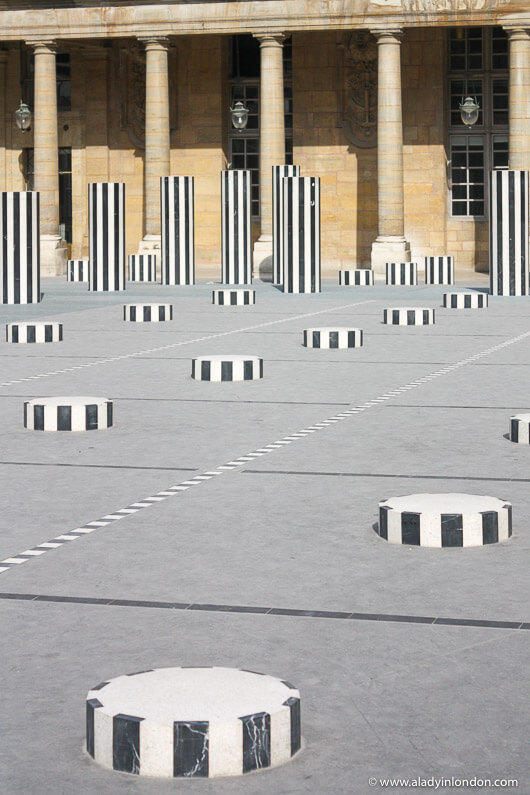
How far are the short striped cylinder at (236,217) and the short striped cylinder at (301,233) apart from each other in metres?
2.60

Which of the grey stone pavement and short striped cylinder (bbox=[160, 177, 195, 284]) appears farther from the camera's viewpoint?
short striped cylinder (bbox=[160, 177, 195, 284])

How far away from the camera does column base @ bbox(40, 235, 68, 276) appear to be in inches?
1652

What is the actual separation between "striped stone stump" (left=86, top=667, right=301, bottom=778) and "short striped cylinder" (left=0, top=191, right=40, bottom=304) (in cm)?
2407

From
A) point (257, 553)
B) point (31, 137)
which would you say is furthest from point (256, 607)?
point (31, 137)

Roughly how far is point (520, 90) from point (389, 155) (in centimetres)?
333

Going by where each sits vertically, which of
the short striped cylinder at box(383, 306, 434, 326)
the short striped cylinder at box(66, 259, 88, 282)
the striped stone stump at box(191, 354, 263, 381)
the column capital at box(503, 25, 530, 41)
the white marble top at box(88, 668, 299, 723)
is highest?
the column capital at box(503, 25, 530, 41)

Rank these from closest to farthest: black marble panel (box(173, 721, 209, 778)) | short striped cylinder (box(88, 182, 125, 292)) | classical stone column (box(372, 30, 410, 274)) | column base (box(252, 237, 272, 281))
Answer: black marble panel (box(173, 721, 209, 778)), short striped cylinder (box(88, 182, 125, 292)), classical stone column (box(372, 30, 410, 274)), column base (box(252, 237, 272, 281))

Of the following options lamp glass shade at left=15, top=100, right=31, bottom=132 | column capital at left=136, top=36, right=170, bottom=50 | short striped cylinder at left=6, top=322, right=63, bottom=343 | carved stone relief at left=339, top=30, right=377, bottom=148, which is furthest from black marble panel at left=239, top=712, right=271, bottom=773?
lamp glass shade at left=15, top=100, right=31, bottom=132

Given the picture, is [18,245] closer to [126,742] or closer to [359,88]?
[359,88]

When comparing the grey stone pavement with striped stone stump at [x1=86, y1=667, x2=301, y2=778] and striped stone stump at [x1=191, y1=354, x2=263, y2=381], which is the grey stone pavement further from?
striped stone stump at [x1=191, y1=354, x2=263, y2=381]

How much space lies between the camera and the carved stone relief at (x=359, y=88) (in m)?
42.1

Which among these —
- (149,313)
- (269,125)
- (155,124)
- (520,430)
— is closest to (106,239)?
(269,125)

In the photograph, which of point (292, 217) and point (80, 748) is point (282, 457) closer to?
point (80, 748)

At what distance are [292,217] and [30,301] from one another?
5.73 m
